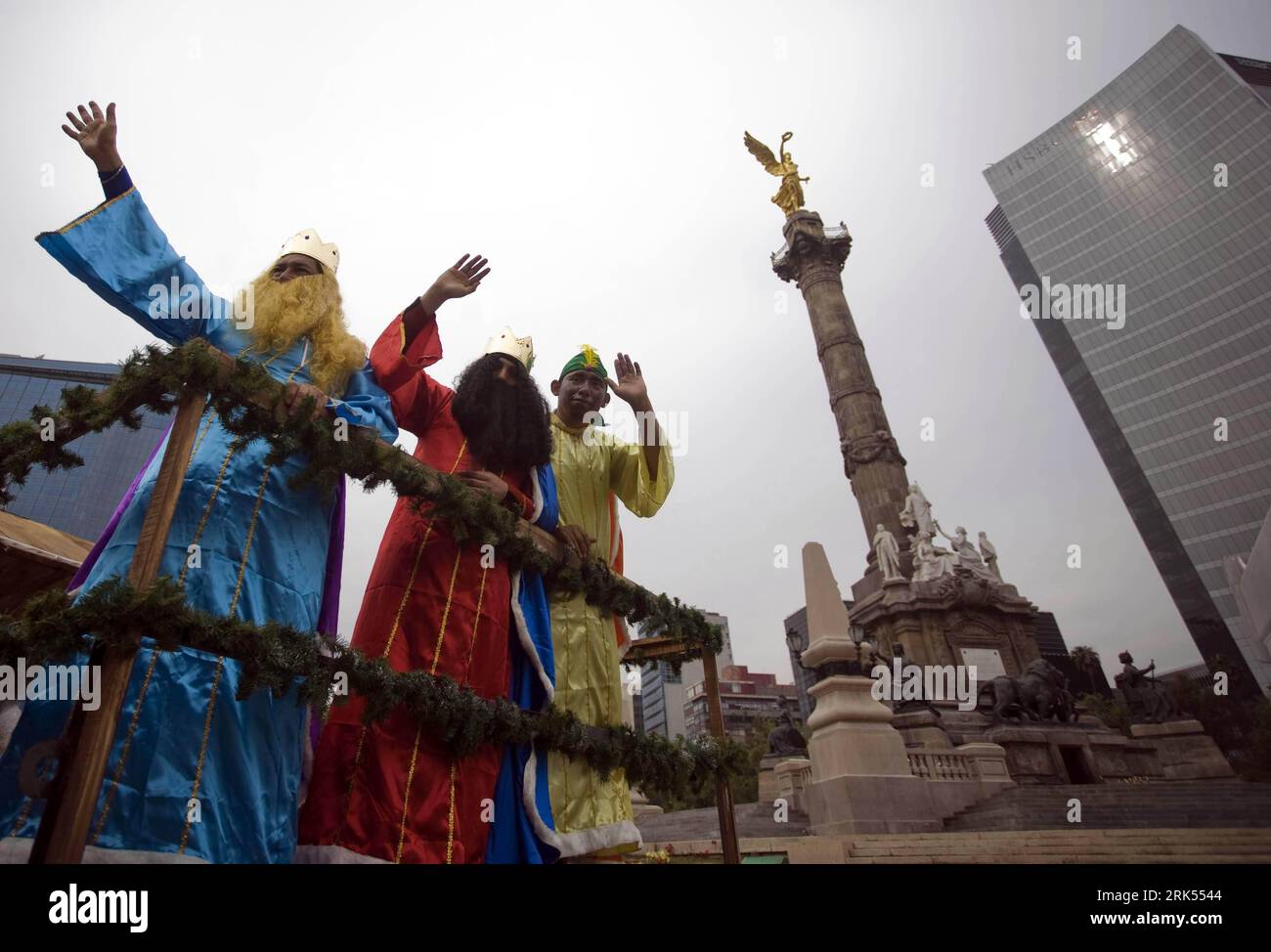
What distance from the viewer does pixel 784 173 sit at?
30.0 m

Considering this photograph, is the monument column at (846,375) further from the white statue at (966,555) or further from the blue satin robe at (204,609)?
the blue satin robe at (204,609)

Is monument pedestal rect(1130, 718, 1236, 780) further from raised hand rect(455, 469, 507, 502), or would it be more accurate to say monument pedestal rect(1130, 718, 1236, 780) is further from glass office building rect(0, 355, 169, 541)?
glass office building rect(0, 355, 169, 541)

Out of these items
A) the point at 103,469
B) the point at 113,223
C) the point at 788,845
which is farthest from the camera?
the point at 103,469

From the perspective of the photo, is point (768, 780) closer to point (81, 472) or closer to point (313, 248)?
point (313, 248)

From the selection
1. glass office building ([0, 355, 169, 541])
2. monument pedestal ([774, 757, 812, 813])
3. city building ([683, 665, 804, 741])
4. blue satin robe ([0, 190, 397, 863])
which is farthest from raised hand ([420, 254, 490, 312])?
city building ([683, 665, 804, 741])

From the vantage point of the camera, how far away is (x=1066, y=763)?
47.8 ft

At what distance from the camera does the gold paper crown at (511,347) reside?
379 centimetres

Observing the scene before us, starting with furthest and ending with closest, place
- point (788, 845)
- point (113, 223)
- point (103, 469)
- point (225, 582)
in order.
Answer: point (103, 469), point (788, 845), point (113, 223), point (225, 582)

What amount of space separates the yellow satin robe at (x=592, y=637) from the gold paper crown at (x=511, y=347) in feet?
1.44

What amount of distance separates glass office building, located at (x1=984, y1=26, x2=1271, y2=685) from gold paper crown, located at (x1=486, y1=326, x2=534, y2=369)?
180ft
